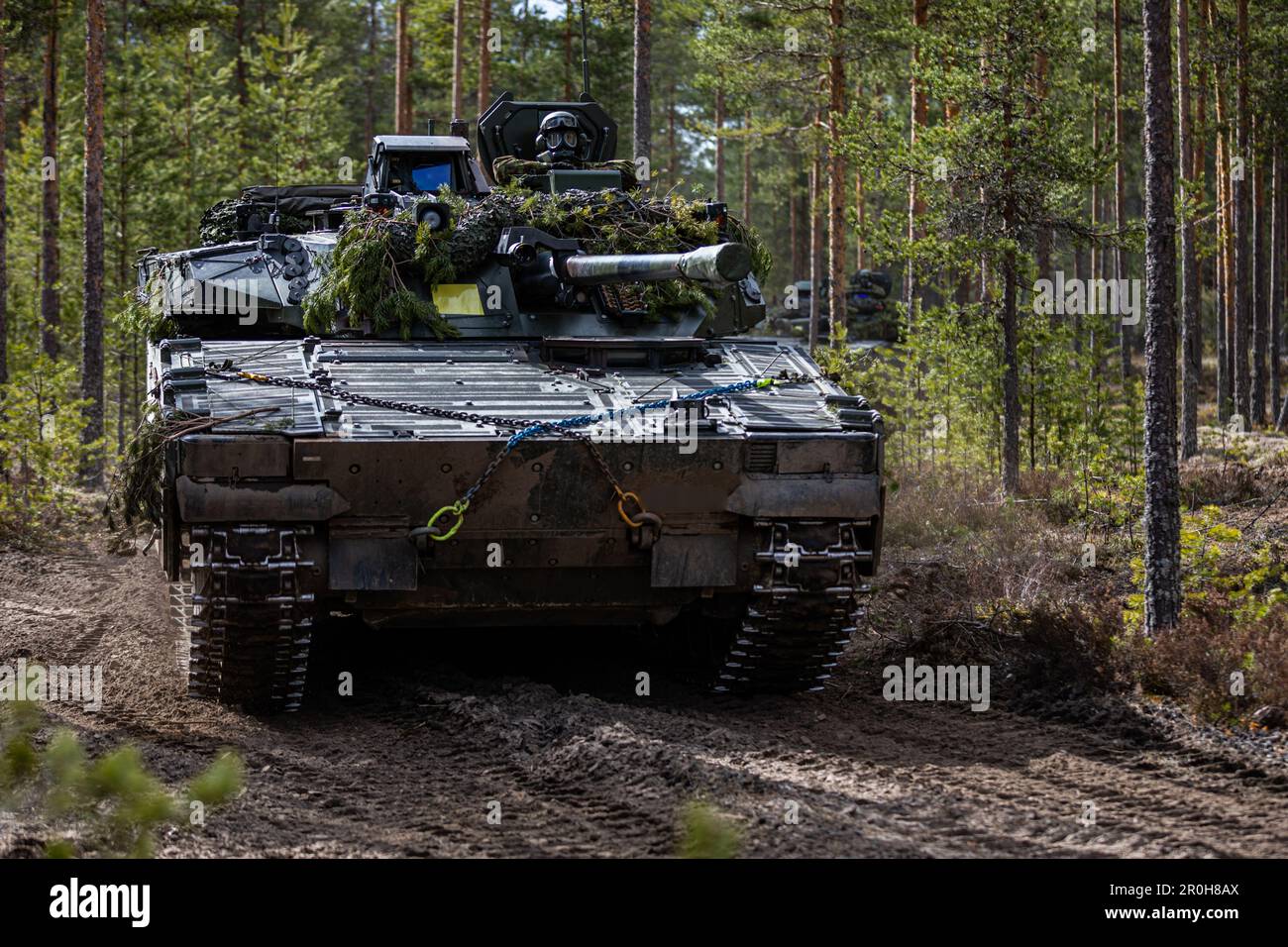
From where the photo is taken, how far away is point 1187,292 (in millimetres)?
22672

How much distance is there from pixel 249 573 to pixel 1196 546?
6.22 m

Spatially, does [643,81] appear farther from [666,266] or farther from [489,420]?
[489,420]

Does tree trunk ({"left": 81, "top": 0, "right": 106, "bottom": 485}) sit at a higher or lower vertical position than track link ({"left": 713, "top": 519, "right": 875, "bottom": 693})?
higher

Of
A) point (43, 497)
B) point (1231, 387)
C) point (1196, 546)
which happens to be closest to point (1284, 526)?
point (1196, 546)

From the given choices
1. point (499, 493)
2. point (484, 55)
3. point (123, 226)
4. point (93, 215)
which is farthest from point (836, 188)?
point (499, 493)

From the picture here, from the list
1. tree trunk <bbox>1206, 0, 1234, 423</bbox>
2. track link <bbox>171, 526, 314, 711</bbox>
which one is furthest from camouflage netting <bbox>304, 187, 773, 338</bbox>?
tree trunk <bbox>1206, 0, 1234, 423</bbox>

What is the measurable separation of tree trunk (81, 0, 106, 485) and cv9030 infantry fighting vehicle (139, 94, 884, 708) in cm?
988

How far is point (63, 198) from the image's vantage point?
2514cm

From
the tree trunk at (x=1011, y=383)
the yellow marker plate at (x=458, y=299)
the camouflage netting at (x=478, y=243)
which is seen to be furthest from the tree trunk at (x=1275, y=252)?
A: the yellow marker plate at (x=458, y=299)

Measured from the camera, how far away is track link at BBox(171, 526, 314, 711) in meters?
8.00

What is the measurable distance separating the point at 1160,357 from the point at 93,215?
14548mm

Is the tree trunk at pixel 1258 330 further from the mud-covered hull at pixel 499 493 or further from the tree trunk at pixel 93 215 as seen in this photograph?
the mud-covered hull at pixel 499 493

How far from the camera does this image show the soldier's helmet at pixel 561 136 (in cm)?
1301

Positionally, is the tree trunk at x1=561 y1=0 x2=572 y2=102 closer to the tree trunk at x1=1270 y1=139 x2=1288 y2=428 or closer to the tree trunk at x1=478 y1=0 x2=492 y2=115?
the tree trunk at x1=478 y1=0 x2=492 y2=115
